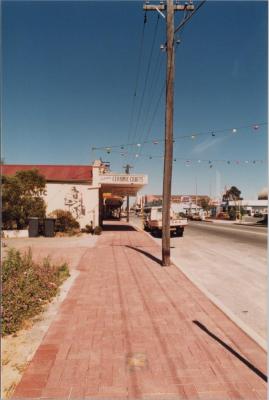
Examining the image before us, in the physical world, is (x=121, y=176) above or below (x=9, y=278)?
above

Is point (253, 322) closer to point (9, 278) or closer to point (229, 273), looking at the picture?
point (229, 273)

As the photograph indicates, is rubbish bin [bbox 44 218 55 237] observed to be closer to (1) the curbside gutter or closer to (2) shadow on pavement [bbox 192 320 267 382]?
(1) the curbside gutter

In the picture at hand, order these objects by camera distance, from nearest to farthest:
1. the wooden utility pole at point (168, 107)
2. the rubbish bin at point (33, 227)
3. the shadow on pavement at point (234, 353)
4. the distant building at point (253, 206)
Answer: the shadow on pavement at point (234, 353) → the wooden utility pole at point (168, 107) → the rubbish bin at point (33, 227) → the distant building at point (253, 206)

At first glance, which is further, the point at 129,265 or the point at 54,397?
the point at 129,265

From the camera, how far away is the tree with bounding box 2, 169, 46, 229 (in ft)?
70.0

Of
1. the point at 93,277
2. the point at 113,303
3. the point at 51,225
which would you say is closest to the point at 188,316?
the point at 113,303

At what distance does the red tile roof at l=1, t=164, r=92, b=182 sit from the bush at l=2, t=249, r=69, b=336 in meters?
16.9

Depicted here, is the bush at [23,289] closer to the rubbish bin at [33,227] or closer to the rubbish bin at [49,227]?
the rubbish bin at [49,227]

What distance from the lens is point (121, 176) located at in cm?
2497

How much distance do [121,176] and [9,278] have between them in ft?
57.9

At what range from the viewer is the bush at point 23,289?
19.0 feet

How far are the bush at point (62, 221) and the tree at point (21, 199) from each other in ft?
2.96

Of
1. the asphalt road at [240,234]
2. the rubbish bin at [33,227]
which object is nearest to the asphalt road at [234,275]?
the asphalt road at [240,234]

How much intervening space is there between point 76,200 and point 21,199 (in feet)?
14.6
